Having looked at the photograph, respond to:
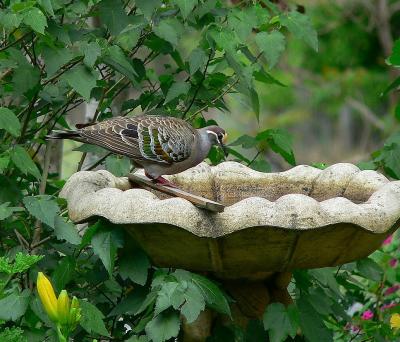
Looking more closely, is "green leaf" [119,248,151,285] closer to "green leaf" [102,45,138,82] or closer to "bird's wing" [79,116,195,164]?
"bird's wing" [79,116,195,164]

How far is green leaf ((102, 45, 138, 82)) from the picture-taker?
417 centimetres

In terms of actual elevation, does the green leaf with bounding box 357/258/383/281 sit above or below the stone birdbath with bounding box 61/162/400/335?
below

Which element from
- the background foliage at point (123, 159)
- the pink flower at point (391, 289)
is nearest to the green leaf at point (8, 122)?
the background foliage at point (123, 159)

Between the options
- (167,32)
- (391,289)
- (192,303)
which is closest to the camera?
(192,303)

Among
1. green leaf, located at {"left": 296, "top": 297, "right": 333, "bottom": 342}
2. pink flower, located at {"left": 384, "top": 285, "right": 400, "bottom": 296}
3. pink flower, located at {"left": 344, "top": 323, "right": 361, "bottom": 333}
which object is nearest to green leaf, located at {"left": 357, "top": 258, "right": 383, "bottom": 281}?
green leaf, located at {"left": 296, "top": 297, "right": 333, "bottom": 342}

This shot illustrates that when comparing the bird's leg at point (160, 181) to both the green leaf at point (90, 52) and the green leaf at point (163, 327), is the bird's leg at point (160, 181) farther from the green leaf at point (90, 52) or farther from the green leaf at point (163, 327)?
the green leaf at point (163, 327)

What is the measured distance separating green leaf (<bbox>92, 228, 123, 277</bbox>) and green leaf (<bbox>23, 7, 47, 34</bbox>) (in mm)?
760

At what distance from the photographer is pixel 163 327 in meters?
3.58

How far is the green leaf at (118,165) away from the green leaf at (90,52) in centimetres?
67

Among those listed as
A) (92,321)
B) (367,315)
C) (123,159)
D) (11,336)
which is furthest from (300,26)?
(11,336)

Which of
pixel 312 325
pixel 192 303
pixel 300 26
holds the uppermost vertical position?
Answer: pixel 300 26

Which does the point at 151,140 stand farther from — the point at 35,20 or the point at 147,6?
the point at 35,20

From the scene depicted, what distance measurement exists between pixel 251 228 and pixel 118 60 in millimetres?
1031

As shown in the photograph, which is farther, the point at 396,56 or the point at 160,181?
the point at 160,181
